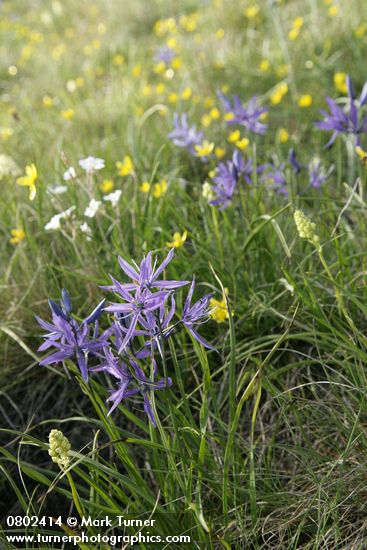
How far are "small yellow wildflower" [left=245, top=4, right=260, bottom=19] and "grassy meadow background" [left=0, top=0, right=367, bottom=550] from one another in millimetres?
47

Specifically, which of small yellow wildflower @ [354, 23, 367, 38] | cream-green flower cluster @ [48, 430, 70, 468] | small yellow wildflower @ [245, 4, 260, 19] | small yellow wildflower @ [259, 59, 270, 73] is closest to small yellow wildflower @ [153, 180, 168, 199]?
cream-green flower cluster @ [48, 430, 70, 468]

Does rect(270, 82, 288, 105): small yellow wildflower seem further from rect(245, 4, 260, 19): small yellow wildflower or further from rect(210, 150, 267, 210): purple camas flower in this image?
rect(245, 4, 260, 19): small yellow wildflower

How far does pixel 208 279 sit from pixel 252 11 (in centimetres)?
327

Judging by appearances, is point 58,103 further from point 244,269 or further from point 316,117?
point 244,269

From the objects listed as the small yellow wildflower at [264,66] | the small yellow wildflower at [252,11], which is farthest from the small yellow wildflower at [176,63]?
the small yellow wildflower at [252,11]

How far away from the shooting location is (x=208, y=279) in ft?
7.16

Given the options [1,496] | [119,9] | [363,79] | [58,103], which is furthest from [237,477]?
[119,9]

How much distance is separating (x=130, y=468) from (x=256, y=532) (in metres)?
0.32

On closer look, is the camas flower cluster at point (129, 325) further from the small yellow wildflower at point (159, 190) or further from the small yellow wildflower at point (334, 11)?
the small yellow wildflower at point (334, 11)

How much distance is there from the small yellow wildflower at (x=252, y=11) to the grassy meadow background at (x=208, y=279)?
5 cm

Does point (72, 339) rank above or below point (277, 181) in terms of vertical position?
above

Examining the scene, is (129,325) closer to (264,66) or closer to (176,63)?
(264,66)

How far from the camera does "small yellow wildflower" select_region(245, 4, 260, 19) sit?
4781 mm

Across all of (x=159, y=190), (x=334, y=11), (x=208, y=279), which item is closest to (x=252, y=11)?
(x=334, y=11)
